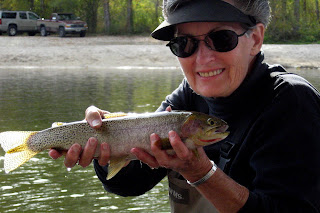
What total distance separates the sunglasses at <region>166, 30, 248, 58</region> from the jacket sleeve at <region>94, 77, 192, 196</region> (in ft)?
1.91

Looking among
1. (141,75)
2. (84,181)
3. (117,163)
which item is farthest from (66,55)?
(117,163)

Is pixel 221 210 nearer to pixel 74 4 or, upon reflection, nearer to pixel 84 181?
pixel 84 181

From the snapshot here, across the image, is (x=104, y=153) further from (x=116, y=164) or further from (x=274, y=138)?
(x=274, y=138)

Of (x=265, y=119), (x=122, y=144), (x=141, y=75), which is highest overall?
(x=265, y=119)

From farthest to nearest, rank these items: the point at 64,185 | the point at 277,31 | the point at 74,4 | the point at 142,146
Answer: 1. the point at 74,4
2. the point at 277,31
3. the point at 64,185
4. the point at 142,146

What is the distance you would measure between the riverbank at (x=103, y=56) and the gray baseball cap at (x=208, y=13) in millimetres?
22370

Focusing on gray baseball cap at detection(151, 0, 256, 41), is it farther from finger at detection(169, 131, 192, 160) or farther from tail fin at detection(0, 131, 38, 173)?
tail fin at detection(0, 131, 38, 173)

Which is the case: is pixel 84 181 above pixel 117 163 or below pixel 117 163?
below

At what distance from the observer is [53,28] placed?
3566 centimetres

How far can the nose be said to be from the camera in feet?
10.2

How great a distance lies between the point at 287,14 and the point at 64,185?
105 ft

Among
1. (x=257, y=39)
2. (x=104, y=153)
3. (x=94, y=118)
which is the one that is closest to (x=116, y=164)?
(x=104, y=153)

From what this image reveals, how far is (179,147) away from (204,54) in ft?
2.16

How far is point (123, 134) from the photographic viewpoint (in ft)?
10.4
